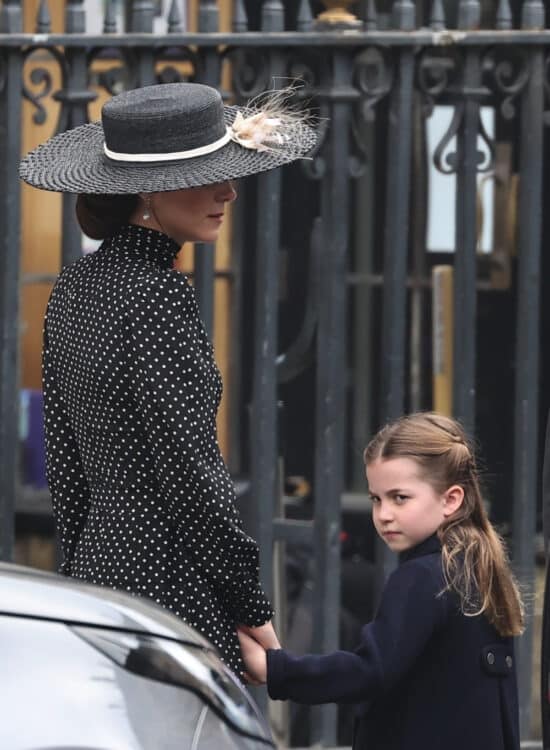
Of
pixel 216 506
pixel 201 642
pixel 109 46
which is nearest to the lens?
pixel 201 642

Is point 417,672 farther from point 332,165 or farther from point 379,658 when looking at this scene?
point 332,165

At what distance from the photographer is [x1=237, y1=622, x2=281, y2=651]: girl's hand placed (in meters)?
3.26

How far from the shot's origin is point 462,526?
3.33 m

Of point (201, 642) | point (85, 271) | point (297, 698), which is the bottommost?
point (297, 698)

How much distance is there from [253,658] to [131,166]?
98 cm

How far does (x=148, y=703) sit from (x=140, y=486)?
75 centimetres

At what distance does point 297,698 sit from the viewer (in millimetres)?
3188

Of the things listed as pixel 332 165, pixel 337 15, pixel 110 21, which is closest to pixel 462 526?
pixel 332 165

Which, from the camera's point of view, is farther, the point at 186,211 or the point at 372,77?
the point at 372,77

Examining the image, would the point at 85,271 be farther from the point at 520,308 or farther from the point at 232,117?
the point at 520,308

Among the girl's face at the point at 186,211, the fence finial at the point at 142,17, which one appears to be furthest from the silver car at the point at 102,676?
the fence finial at the point at 142,17

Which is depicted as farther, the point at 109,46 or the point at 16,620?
the point at 109,46

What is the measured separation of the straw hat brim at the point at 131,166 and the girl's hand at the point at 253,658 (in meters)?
0.87

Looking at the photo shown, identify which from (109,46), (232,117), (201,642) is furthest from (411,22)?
(201,642)
